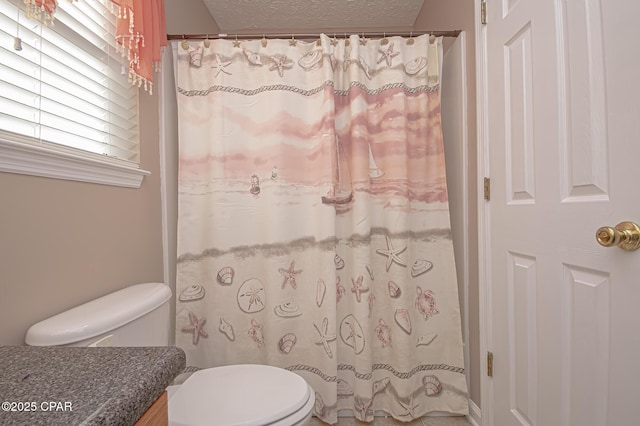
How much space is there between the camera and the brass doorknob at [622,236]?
0.72 meters

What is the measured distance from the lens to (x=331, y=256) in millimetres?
1607

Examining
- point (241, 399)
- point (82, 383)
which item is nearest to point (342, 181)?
point (241, 399)

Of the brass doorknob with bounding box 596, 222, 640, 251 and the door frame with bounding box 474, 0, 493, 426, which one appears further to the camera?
the door frame with bounding box 474, 0, 493, 426

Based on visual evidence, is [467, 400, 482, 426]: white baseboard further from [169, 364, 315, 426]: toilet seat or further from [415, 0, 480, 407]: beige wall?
[169, 364, 315, 426]: toilet seat

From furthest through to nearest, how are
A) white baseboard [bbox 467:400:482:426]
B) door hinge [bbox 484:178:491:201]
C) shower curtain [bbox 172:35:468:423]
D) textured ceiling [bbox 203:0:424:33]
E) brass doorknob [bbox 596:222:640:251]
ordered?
1. textured ceiling [bbox 203:0:424:33]
2. shower curtain [bbox 172:35:468:423]
3. white baseboard [bbox 467:400:482:426]
4. door hinge [bbox 484:178:491:201]
5. brass doorknob [bbox 596:222:640:251]

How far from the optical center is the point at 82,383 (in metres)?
0.42

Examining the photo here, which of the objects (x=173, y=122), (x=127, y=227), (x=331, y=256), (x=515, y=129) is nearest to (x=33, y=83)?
(x=127, y=227)

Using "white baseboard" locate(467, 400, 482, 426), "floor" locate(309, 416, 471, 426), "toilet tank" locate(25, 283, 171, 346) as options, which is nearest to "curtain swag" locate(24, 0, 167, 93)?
"toilet tank" locate(25, 283, 171, 346)

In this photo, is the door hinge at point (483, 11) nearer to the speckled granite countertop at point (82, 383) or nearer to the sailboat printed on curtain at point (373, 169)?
the sailboat printed on curtain at point (373, 169)

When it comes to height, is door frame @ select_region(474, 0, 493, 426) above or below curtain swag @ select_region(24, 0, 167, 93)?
below

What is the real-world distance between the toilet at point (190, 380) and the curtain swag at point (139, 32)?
81 centimetres

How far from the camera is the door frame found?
1.39 metres

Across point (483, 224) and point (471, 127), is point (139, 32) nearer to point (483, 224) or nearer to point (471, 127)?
point (471, 127)

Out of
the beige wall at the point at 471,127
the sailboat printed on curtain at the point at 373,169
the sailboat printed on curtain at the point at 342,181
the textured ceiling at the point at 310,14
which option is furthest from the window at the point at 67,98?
the textured ceiling at the point at 310,14
